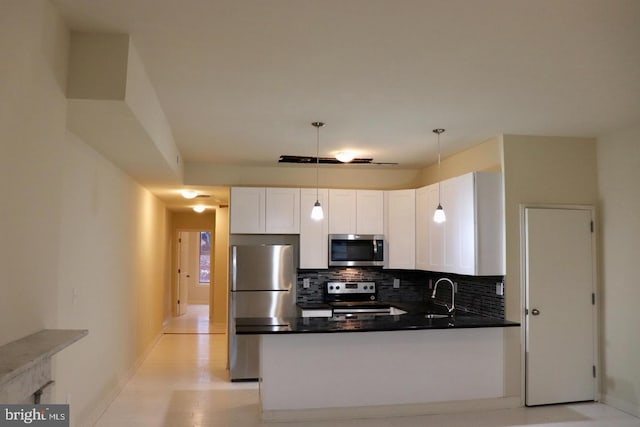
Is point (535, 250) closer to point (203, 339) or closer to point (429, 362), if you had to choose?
point (429, 362)

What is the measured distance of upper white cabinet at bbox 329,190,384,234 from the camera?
20.3 feet

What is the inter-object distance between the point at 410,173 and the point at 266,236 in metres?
2.20

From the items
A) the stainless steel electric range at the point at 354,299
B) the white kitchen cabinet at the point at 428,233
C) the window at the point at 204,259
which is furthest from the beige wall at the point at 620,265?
the window at the point at 204,259

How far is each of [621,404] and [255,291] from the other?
3.88m

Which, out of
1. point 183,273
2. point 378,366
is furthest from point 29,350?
point 183,273

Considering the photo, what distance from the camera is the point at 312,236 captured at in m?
6.11

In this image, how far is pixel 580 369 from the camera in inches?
189

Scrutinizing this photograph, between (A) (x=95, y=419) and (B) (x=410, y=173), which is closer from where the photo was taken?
(A) (x=95, y=419)

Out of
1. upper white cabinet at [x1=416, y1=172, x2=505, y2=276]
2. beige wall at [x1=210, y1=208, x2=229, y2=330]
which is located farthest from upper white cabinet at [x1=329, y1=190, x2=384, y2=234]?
beige wall at [x1=210, y1=208, x2=229, y2=330]

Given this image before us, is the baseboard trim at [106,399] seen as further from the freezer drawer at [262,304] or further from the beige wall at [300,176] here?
the beige wall at [300,176]

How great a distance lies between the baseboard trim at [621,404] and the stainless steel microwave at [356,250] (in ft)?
8.83

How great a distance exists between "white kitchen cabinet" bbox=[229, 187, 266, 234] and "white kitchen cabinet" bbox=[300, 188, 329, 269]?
0.49m

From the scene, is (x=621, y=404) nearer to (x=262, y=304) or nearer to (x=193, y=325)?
(x=262, y=304)

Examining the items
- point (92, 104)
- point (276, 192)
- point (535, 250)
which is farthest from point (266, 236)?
point (92, 104)
